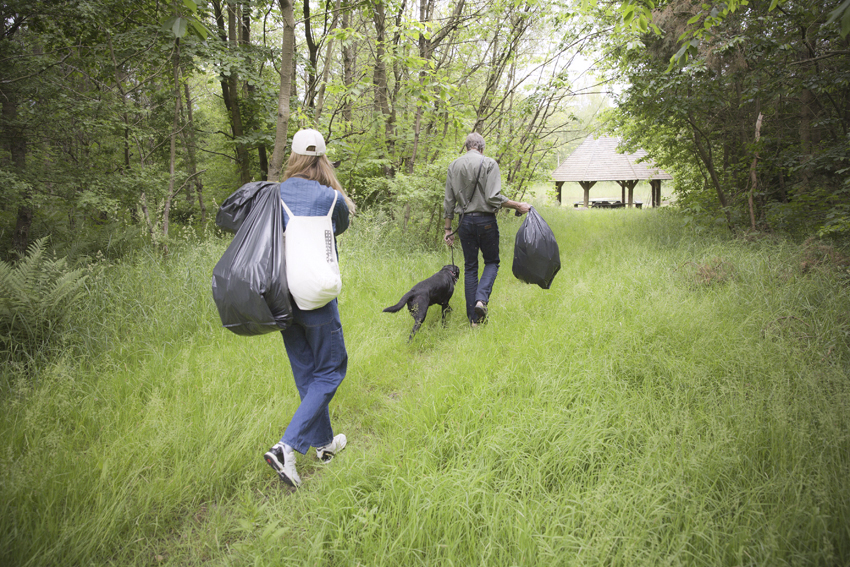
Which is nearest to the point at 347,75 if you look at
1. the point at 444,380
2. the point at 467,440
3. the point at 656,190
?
the point at 444,380

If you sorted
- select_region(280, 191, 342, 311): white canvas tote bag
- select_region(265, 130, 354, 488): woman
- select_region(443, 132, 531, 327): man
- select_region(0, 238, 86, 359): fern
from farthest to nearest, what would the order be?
select_region(443, 132, 531, 327): man, select_region(0, 238, 86, 359): fern, select_region(265, 130, 354, 488): woman, select_region(280, 191, 342, 311): white canvas tote bag

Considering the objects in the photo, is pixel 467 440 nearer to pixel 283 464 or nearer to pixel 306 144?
pixel 283 464

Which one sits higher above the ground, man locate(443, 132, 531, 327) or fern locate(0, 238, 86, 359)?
man locate(443, 132, 531, 327)

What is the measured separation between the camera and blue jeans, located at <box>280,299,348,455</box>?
203 cm

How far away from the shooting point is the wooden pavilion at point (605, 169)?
2095 centimetres

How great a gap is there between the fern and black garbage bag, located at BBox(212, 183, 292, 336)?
2366 mm

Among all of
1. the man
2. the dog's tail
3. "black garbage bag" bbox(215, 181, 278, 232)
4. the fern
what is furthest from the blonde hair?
the fern

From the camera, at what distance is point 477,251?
13.2 feet

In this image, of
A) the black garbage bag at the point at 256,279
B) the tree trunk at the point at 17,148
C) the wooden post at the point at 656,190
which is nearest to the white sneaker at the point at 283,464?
the black garbage bag at the point at 256,279

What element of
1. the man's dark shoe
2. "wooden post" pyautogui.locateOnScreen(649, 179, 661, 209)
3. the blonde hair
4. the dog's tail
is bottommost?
the man's dark shoe

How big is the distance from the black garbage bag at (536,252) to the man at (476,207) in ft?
0.70

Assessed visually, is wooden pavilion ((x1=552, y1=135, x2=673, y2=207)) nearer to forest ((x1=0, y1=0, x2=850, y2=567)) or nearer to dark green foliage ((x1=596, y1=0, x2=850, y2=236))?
dark green foliage ((x1=596, y1=0, x2=850, y2=236))

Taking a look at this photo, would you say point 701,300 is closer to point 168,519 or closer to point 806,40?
point 806,40

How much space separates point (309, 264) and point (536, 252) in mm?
2430
